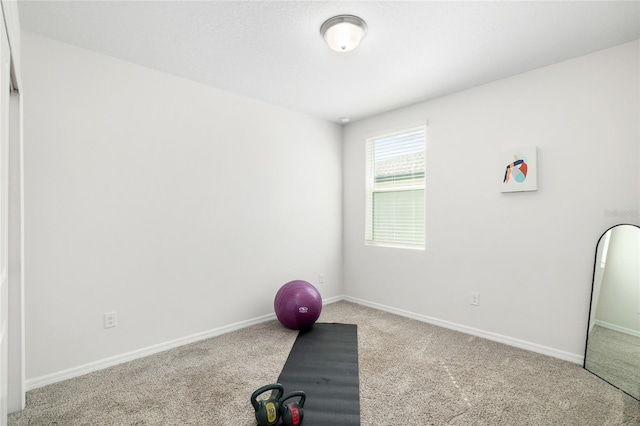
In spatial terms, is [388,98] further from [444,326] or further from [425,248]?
[444,326]

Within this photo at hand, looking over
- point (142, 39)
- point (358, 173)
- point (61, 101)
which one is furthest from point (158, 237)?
point (358, 173)

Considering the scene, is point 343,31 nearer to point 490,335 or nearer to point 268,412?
point 268,412

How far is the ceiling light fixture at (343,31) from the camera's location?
84.3 inches

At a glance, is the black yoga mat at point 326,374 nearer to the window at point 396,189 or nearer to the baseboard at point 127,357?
the baseboard at point 127,357

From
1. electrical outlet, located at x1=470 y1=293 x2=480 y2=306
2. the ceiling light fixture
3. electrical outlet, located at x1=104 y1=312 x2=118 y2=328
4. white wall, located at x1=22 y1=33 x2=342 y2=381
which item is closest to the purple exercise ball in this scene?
white wall, located at x1=22 y1=33 x2=342 y2=381

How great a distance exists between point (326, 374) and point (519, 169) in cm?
233

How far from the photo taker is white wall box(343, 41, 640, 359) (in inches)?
99.3

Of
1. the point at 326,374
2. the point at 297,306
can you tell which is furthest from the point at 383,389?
the point at 297,306

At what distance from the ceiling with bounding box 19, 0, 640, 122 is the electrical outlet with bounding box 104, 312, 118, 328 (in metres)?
2.01

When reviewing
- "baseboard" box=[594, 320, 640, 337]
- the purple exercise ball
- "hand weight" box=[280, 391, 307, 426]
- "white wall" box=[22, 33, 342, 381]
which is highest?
"white wall" box=[22, 33, 342, 381]

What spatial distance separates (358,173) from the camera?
438 cm

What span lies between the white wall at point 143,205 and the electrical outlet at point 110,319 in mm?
37

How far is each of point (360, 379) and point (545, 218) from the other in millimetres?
1997

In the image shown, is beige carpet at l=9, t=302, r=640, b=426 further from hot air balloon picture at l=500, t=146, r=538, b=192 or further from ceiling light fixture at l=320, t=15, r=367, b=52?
ceiling light fixture at l=320, t=15, r=367, b=52
